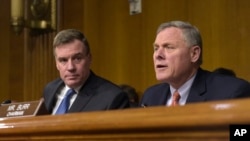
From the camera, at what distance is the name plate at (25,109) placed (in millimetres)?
1435

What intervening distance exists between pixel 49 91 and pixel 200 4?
1.15 metres

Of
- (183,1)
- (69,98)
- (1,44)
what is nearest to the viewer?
(69,98)

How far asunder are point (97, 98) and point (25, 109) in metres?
0.67

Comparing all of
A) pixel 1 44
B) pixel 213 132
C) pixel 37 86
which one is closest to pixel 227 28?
pixel 37 86

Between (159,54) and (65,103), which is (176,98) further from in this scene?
(65,103)

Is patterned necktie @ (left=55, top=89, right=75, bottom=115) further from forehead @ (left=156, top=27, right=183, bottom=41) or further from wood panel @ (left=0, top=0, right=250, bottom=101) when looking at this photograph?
wood panel @ (left=0, top=0, right=250, bottom=101)

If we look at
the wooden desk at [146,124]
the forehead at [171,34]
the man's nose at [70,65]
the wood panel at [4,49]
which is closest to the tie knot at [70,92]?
the man's nose at [70,65]

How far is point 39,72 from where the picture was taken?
12.5ft

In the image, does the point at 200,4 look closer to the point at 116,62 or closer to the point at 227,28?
the point at 227,28

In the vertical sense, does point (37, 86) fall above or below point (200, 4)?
below

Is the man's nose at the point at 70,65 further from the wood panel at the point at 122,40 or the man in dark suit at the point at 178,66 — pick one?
the wood panel at the point at 122,40

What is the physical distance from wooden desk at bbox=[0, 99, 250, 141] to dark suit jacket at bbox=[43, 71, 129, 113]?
41.4 inches

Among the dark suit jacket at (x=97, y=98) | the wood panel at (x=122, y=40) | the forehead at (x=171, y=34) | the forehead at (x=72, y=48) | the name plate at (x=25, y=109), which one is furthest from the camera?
the wood panel at (x=122, y=40)

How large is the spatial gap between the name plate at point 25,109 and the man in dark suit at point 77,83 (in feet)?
1.93
